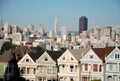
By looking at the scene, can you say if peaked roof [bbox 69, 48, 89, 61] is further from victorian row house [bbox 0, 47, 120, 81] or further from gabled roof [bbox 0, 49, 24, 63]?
gabled roof [bbox 0, 49, 24, 63]

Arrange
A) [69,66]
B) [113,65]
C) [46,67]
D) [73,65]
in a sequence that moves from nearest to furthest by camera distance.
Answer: [113,65] < [73,65] < [69,66] < [46,67]

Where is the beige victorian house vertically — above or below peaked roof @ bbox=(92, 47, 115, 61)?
below

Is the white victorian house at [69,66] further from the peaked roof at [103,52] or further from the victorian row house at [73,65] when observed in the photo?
the peaked roof at [103,52]

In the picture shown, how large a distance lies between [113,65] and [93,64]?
232 centimetres

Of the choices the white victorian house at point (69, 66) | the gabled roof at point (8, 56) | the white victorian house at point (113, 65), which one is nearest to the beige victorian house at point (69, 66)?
the white victorian house at point (69, 66)

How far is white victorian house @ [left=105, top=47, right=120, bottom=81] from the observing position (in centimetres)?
4131

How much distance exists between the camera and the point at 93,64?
42.8 metres

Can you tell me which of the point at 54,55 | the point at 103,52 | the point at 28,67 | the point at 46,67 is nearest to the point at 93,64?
the point at 103,52

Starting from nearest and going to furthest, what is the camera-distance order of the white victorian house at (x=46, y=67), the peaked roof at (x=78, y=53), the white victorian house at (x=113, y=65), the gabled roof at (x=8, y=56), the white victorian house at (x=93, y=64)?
the white victorian house at (x=113, y=65) < the white victorian house at (x=93, y=64) < the peaked roof at (x=78, y=53) < the white victorian house at (x=46, y=67) < the gabled roof at (x=8, y=56)

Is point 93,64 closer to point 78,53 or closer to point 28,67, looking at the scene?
point 78,53

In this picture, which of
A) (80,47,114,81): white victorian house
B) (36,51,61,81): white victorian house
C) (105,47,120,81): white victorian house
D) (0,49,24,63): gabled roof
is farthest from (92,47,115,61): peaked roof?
(0,49,24,63): gabled roof

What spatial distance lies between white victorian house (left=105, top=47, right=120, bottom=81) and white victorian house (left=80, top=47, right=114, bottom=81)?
21.0 inches

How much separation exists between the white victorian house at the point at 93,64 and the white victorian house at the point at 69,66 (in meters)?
0.80

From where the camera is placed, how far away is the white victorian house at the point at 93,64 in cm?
4216
